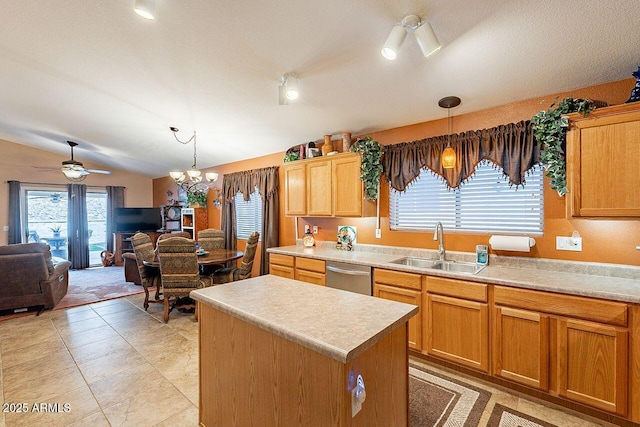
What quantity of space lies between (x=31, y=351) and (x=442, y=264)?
4417mm

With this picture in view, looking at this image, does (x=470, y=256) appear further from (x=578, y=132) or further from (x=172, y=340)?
(x=172, y=340)

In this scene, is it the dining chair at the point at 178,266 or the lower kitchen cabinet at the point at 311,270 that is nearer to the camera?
the lower kitchen cabinet at the point at 311,270

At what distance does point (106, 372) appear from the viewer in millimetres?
2607

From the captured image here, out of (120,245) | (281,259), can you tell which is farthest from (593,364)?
(120,245)

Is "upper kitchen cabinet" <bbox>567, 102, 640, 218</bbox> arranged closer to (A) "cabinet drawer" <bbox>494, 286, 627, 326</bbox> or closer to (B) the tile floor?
(A) "cabinet drawer" <bbox>494, 286, 627, 326</bbox>

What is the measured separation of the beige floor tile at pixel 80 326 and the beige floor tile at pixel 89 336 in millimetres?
96

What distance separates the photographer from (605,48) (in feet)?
6.40

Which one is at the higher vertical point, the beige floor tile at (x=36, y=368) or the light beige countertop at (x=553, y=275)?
the light beige countertop at (x=553, y=275)

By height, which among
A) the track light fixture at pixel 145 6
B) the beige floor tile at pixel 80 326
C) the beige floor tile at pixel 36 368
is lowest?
the beige floor tile at pixel 36 368

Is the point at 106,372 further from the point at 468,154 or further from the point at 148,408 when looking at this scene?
the point at 468,154

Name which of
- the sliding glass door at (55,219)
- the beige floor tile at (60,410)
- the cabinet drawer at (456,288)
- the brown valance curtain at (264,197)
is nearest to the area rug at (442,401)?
the cabinet drawer at (456,288)

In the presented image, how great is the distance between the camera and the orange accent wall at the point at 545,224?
2.23m

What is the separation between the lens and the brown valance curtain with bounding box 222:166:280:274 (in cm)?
484

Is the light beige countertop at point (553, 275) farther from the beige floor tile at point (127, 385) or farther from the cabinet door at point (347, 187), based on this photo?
the beige floor tile at point (127, 385)
